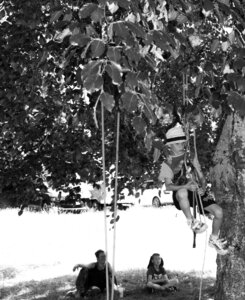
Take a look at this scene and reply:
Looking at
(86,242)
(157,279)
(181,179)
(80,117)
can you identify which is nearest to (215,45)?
(181,179)

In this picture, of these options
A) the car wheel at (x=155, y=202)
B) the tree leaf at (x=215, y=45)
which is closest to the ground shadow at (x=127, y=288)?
the tree leaf at (x=215, y=45)

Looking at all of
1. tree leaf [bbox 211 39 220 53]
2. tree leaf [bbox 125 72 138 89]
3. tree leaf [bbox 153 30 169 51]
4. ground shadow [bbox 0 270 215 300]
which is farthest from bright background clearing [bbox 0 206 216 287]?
tree leaf [bbox 125 72 138 89]

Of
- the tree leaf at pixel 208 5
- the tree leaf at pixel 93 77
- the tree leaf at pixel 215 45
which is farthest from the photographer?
the tree leaf at pixel 215 45

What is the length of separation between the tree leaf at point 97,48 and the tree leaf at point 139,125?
275 mm

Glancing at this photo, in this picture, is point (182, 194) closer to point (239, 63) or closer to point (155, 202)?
point (239, 63)

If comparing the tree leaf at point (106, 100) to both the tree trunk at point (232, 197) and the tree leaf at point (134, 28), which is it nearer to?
the tree leaf at point (134, 28)

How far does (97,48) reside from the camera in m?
1.98

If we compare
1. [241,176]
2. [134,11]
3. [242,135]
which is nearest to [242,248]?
[241,176]

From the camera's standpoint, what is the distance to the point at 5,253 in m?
14.0

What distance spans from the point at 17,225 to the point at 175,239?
5.94m

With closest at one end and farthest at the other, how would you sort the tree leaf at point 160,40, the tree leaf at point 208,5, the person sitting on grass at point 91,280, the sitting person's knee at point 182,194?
the tree leaf at point 160,40 → the tree leaf at point 208,5 → the sitting person's knee at point 182,194 → the person sitting on grass at point 91,280

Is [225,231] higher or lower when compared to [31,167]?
lower

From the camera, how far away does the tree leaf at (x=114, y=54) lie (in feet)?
6.48

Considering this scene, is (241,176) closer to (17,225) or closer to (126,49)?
(126,49)
